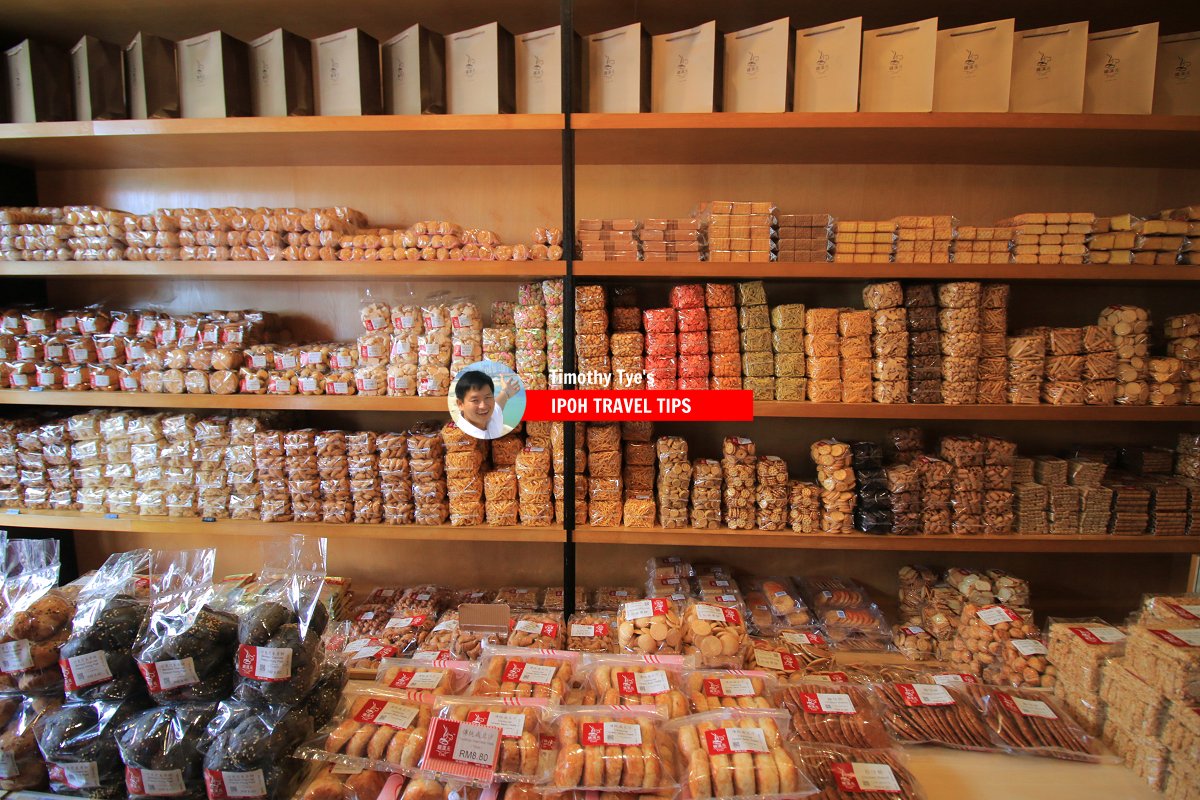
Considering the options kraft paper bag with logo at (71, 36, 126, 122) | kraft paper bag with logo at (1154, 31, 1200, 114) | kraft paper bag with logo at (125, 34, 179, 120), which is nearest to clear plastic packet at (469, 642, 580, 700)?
kraft paper bag with logo at (125, 34, 179, 120)

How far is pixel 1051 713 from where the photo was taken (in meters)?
1.20

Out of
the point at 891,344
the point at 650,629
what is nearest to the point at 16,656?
the point at 650,629

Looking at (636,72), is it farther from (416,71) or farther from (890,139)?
(890,139)

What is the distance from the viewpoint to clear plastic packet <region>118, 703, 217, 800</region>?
3.14ft

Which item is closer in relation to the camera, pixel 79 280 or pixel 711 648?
pixel 711 648

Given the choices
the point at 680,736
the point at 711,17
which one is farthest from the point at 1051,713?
the point at 711,17

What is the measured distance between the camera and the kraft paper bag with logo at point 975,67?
1509 millimetres

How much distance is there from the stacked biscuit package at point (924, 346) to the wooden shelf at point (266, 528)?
48.7 inches

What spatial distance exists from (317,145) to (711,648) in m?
1.94

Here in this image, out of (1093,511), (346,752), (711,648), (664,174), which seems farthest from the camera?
(664,174)

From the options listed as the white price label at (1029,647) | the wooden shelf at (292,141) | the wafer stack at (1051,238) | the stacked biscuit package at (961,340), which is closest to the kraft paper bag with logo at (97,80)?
the wooden shelf at (292,141)

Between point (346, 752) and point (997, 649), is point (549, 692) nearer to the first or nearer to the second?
point (346, 752)

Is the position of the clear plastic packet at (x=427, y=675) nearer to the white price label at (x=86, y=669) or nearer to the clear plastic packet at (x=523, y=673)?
the clear plastic packet at (x=523, y=673)

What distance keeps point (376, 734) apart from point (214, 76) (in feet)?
6.47
